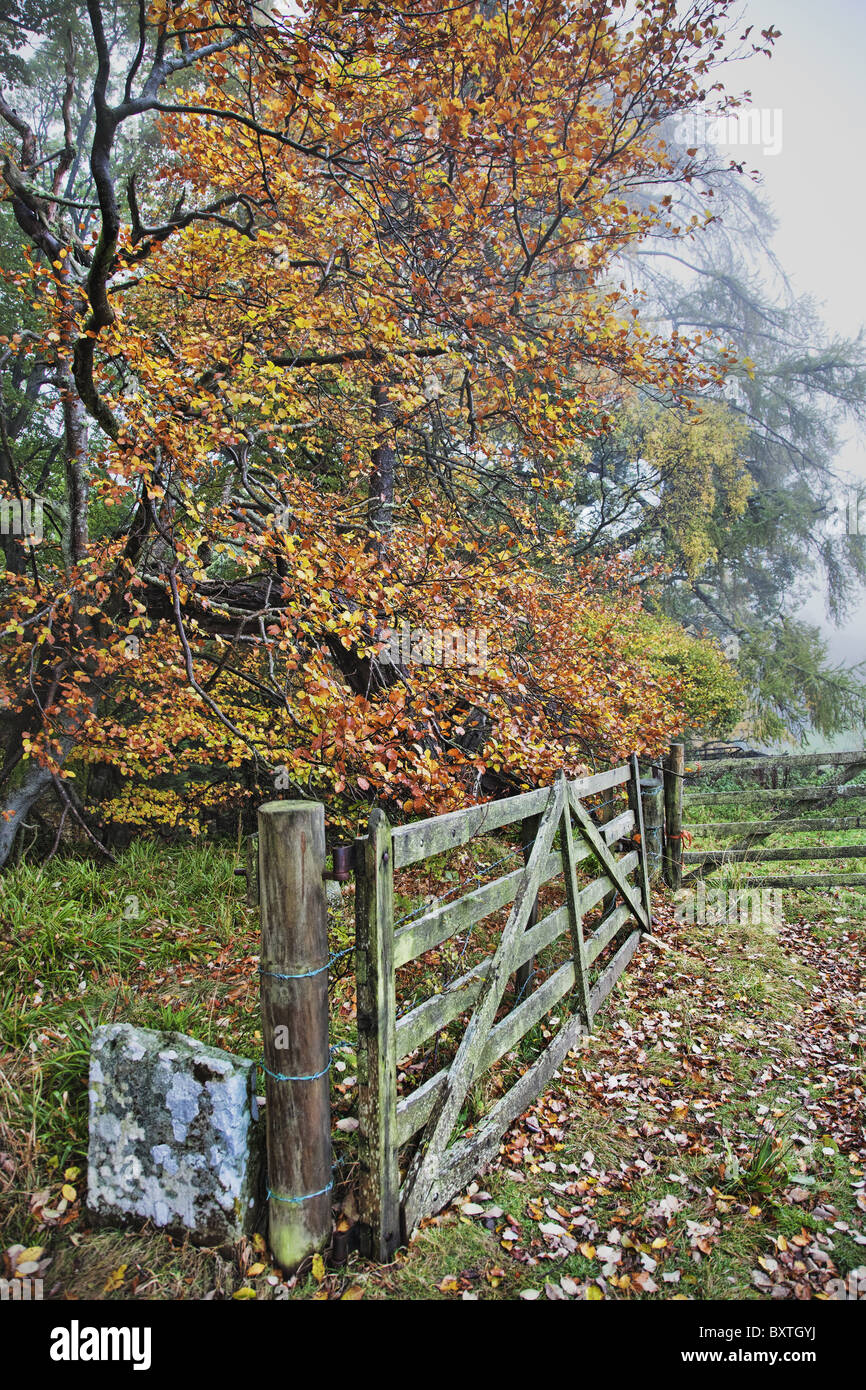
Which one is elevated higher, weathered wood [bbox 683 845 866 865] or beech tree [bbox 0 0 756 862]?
beech tree [bbox 0 0 756 862]

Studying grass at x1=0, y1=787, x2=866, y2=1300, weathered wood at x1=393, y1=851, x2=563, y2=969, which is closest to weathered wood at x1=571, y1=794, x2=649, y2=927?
grass at x1=0, y1=787, x2=866, y2=1300

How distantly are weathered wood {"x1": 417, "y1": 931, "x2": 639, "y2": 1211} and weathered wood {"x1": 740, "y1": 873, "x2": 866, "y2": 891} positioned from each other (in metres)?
3.70

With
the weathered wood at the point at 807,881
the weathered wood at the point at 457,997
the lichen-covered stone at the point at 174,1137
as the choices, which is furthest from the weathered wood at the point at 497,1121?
the weathered wood at the point at 807,881

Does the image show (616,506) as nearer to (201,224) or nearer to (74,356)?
(201,224)

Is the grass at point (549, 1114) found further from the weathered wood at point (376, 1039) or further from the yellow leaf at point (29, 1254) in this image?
the weathered wood at point (376, 1039)

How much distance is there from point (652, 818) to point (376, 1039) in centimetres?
585

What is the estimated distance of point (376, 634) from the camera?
238 inches

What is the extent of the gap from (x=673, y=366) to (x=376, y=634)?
4.11 meters

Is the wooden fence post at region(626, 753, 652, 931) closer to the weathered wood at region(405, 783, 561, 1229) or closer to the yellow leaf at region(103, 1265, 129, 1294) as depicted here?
the weathered wood at region(405, 783, 561, 1229)

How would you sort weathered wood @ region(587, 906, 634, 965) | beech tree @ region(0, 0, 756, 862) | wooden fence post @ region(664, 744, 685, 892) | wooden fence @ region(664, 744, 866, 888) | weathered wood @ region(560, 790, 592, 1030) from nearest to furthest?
1. weathered wood @ region(560, 790, 592, 1030)
2. weathered wood @ region(587, 906, 634, 965)
3. beech tree @ region(0, 0, 756, 862)
4. wooden fence @ region(664, 744, 866, 888)
5. wooden fence post @ region(664, 744, 685, 892)

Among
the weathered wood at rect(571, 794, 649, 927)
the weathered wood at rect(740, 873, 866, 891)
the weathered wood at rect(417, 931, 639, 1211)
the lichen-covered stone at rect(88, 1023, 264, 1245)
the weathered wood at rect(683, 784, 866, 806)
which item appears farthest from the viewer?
the weathered wood at rect(683, 784, 866, 806)

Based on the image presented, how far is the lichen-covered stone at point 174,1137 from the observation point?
2.73 m

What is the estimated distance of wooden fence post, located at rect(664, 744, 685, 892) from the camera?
8000 millimetres
